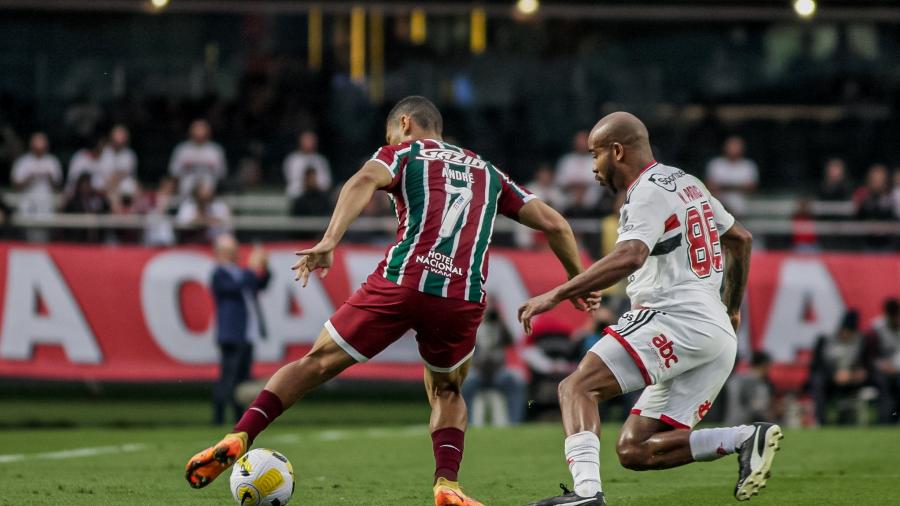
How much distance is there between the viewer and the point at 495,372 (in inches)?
688

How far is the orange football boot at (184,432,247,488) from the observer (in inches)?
298

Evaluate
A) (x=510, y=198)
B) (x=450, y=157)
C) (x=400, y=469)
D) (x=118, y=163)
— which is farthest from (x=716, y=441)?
(x=118, y=163)

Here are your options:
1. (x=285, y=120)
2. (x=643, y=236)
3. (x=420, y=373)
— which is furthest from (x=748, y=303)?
(x=643, y=236)

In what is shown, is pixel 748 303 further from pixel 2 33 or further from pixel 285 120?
pixel 2 33

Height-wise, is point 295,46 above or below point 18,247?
above

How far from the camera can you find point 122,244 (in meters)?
18.3

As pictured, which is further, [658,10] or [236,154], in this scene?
[236,154]

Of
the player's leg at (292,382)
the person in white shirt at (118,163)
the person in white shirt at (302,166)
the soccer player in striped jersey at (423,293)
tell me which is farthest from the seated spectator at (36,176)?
the soccer player in striped jersey at (423,293)

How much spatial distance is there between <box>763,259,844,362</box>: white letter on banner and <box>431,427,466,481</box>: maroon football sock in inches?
422

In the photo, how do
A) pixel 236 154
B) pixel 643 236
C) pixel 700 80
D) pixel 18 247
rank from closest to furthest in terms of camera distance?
pixel 643 236, pixel 18 247, pixel 236 154, pixel 700 80

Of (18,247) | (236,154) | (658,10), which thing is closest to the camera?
(18,247)

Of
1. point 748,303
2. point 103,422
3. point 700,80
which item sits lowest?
point 103,422

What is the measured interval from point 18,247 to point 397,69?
8.03 metres

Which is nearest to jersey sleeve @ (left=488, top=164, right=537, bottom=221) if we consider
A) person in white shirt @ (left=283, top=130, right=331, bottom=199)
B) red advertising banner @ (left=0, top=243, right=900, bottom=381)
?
red advertising banner @ (left=0, top=243, right=900, bottom=381)
